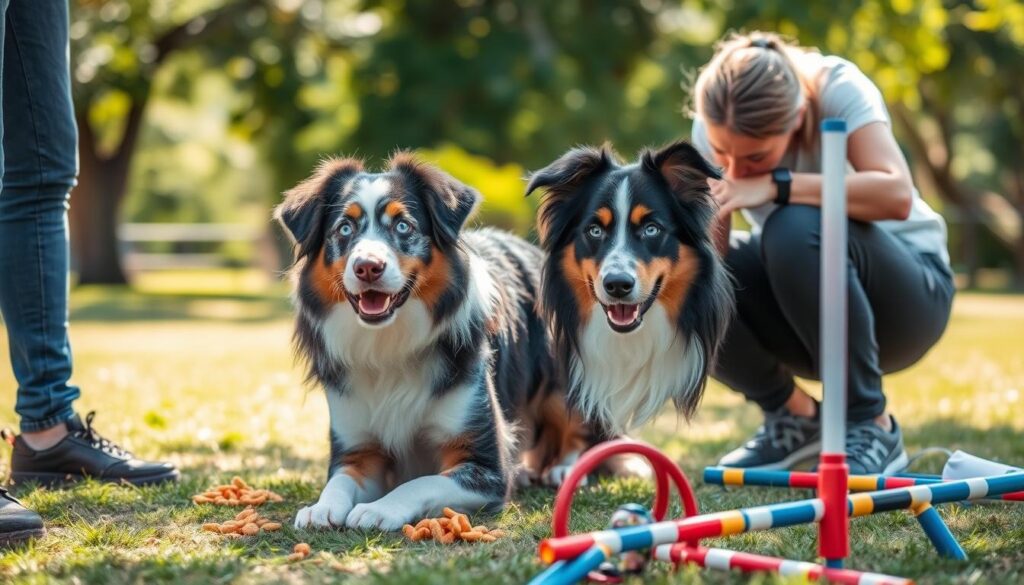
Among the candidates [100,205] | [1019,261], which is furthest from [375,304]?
[1019,261]

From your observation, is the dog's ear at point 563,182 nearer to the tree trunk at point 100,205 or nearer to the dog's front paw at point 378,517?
the dog's front paw at point 378,517

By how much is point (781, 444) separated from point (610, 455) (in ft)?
6.62

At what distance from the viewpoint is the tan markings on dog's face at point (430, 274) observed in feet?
11.4

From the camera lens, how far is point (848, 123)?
3.95 meters

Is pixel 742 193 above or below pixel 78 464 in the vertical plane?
above

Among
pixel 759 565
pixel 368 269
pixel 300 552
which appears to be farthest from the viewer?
pixel 368 269

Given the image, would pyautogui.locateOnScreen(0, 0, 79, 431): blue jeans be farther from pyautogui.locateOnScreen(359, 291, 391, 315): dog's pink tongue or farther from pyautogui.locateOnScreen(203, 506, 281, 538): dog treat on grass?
pyautogui.locateOnScreen(359, 291, 391, 315): dog's pink tongue

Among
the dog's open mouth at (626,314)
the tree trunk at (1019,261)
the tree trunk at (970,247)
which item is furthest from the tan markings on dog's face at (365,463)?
the tree trunk at (1019,261)

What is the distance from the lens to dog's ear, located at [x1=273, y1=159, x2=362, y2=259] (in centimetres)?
358

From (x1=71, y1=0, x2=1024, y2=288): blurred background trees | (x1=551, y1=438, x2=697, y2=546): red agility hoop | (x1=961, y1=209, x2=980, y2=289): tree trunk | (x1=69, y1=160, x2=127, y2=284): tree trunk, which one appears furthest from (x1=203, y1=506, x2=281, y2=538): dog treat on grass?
(x1=961, y1=209, x2=980, y2=289): tree trunk

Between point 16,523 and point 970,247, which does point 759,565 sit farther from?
point 970,247

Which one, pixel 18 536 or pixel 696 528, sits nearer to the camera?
pixel 696 528

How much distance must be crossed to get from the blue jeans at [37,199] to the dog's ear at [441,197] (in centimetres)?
110

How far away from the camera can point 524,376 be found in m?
4.10
